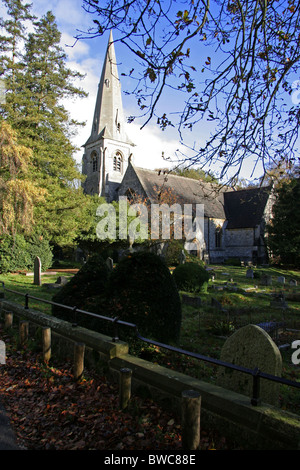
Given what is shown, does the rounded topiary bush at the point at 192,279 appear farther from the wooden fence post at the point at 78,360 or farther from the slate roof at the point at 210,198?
the slate roof at the point at 210,198

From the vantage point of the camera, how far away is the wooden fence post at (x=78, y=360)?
4.36m

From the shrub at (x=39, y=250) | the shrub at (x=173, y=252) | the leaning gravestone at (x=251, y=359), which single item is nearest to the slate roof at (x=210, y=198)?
the shrub at (x=173, y=252)

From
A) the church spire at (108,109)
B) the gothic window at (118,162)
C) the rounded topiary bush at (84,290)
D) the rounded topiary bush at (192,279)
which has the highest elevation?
the church spire at (108,109)

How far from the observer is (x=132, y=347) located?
514 centimetres

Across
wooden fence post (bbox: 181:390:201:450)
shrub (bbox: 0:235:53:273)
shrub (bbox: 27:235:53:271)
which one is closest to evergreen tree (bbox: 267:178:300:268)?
shrub (bbox: 27:235:53:271)

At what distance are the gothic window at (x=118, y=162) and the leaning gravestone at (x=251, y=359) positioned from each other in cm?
4326

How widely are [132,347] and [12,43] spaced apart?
2723 cm

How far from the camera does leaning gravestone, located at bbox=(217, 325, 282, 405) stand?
3.52 meters

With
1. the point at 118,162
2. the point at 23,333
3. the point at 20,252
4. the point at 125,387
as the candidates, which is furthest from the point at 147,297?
the point at 118,162

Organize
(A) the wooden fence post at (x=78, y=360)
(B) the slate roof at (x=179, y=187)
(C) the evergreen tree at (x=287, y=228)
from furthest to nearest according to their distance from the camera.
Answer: (B) the slate roof at (x=179, y=187)
(C) the evergreen tree at (x=287, y=228)
(A) the wooden fence post at (x=78, y=360)

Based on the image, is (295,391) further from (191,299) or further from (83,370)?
(191,299)

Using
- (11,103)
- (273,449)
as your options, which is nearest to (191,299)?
(273,449)

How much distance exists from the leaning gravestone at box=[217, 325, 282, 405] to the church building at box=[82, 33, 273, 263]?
28.3 m

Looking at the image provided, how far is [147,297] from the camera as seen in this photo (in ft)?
18.2
